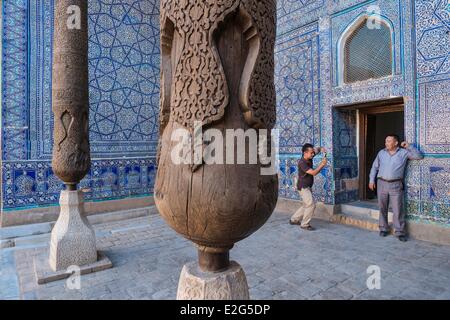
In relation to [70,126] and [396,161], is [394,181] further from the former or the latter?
[70,126]

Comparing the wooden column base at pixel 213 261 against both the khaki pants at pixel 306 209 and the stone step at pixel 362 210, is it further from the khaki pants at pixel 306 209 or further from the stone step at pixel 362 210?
the stone step at pixel 362 210

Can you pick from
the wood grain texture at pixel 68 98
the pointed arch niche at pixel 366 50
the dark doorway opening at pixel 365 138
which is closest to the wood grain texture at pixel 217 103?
the wood grain texture at pixel 68 98

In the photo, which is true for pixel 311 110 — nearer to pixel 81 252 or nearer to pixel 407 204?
pixel 407 204

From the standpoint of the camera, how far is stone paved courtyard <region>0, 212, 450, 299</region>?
292 cm

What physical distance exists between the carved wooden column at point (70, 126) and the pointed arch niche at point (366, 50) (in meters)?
4.52

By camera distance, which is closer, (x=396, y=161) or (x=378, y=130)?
(x=396, y=161)

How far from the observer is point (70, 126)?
346 centimetres

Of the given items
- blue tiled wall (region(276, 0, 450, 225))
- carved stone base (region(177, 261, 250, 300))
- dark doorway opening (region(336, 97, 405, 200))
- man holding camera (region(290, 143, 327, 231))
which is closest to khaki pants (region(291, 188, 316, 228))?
man holding camera (region(290, 143, 327, 231))

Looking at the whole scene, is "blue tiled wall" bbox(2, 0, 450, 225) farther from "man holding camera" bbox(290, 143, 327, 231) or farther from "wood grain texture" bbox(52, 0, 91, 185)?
"wood grain texture" bbox(52, 0, 91, 185)

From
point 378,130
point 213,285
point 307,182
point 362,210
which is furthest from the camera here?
point 378,130

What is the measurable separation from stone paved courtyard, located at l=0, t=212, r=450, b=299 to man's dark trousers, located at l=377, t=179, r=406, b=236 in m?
0.22

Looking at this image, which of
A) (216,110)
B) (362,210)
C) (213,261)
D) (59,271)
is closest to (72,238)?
(59,271)

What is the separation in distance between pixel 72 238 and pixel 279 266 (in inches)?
98.1

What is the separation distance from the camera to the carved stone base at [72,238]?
3.40 m
